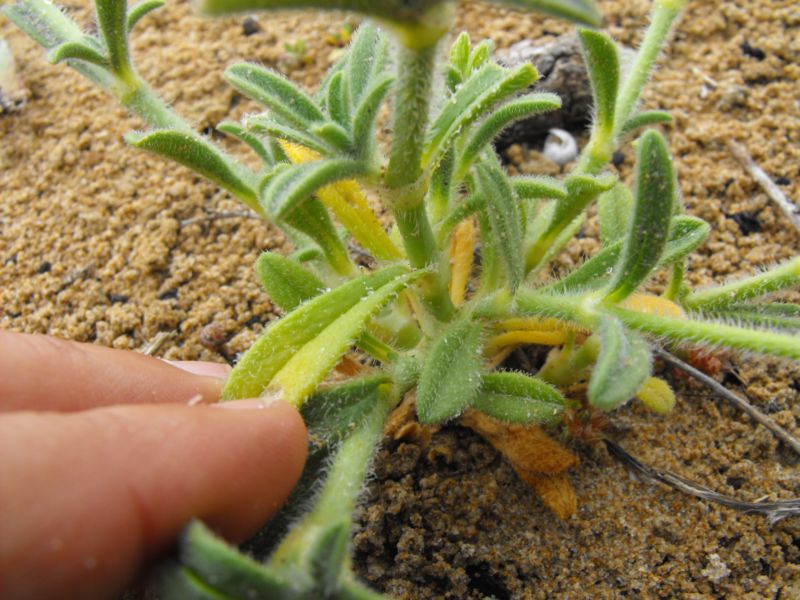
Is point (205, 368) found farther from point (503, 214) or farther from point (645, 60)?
point (645, 60)

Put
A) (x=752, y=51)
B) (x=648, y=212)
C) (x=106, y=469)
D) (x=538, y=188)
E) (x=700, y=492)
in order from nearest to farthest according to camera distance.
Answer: (x=106, y=469), (x=648, y=212), (x=538, y=188), (x=700, y=492), (x=752, y=51)

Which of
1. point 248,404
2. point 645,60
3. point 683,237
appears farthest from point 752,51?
point 248,404

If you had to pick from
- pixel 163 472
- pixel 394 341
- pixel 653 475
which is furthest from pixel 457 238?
pixel 163 472

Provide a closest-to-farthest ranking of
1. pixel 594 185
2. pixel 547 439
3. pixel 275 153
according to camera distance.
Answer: pixel 594 185
pixel 547 439
pixel 275 153

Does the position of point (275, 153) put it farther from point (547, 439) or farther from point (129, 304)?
point (547, 439)

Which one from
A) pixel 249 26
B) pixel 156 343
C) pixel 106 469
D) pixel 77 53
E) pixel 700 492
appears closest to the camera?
pixel 106 469

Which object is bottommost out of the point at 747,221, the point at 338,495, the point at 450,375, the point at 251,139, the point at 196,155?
the point at 747,221
